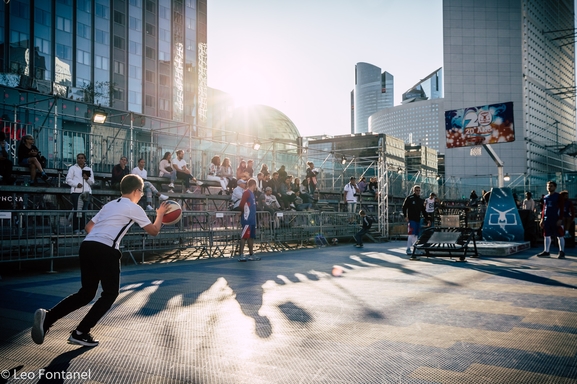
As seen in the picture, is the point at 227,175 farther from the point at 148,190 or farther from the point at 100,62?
the point at 100,62

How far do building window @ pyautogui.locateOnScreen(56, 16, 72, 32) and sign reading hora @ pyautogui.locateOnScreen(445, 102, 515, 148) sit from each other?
4282cm

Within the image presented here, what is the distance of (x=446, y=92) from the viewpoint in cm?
8431

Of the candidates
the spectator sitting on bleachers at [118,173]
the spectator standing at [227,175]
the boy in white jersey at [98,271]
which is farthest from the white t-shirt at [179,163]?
the boy in white jersey at [98,271]

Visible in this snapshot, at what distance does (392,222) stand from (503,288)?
18.2m

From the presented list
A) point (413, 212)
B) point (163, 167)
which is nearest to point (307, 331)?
point (413, 212)

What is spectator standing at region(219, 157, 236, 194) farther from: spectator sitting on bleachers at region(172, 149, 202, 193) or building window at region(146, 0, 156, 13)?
building window at region(146, 0, 156, 13)

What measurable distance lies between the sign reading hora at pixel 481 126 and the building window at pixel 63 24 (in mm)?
42820

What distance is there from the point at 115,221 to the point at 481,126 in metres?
30.8

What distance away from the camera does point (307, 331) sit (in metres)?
5.43

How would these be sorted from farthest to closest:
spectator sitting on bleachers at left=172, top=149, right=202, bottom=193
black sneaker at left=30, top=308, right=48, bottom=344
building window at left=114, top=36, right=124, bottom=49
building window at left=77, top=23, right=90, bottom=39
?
building window at left=114, top=36, right=124, bottom=49 < building window at left=77, top=23, right=90, bottom=39 < spectator sitting on bleachers at left=172, top=149, right=202, bottom=193 < black sneaker at left=30, top=308, right=48, bottom=344

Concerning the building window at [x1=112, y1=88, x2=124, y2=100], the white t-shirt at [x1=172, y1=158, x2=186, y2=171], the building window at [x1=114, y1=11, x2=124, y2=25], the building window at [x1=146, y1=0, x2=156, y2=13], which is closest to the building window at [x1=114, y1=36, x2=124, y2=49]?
the building window at [x1=114, y1=11, x2=124, y2=25]

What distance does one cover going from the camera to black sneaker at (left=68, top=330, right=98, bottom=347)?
190 inches

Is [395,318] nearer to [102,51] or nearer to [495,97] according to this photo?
[102,51]

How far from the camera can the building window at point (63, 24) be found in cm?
5222
